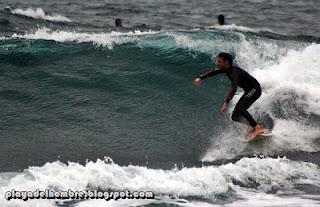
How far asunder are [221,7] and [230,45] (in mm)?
13657

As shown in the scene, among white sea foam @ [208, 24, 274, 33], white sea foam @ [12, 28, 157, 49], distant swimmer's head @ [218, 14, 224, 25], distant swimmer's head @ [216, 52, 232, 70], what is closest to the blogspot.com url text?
distant swimmer's head @ [216, 52, 232, 70]

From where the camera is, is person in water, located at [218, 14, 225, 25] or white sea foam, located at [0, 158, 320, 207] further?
person in water, located at [218, 14, 225, 25]

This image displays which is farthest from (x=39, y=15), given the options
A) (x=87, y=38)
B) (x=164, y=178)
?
(x=164, y=178)

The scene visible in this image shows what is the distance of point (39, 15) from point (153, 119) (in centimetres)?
1444

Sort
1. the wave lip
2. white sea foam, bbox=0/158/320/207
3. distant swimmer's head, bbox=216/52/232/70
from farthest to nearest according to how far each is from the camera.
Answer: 1. the wave lip
2. distant swimmer's head, bbox=216/52/232/70
3. white sea foam, bbox=0/158/320/207

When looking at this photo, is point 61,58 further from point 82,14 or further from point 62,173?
point 82,14

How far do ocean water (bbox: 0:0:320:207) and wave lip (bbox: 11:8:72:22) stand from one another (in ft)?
9.44

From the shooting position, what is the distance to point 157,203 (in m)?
8.11

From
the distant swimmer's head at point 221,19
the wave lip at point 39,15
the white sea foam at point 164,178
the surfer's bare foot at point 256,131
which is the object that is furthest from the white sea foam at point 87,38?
the white sea foam at point 164,178

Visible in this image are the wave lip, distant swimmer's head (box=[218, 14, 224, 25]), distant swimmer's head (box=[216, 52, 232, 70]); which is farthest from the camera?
the wave lip

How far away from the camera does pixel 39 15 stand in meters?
25.3

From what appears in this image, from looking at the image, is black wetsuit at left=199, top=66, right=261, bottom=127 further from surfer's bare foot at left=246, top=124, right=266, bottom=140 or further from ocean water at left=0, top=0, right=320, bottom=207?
ocean water at left=0, top=0, right=320, bottom=207

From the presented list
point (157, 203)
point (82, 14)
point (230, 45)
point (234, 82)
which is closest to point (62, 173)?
point (157, 203)

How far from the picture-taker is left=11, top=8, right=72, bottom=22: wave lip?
81.6ft
